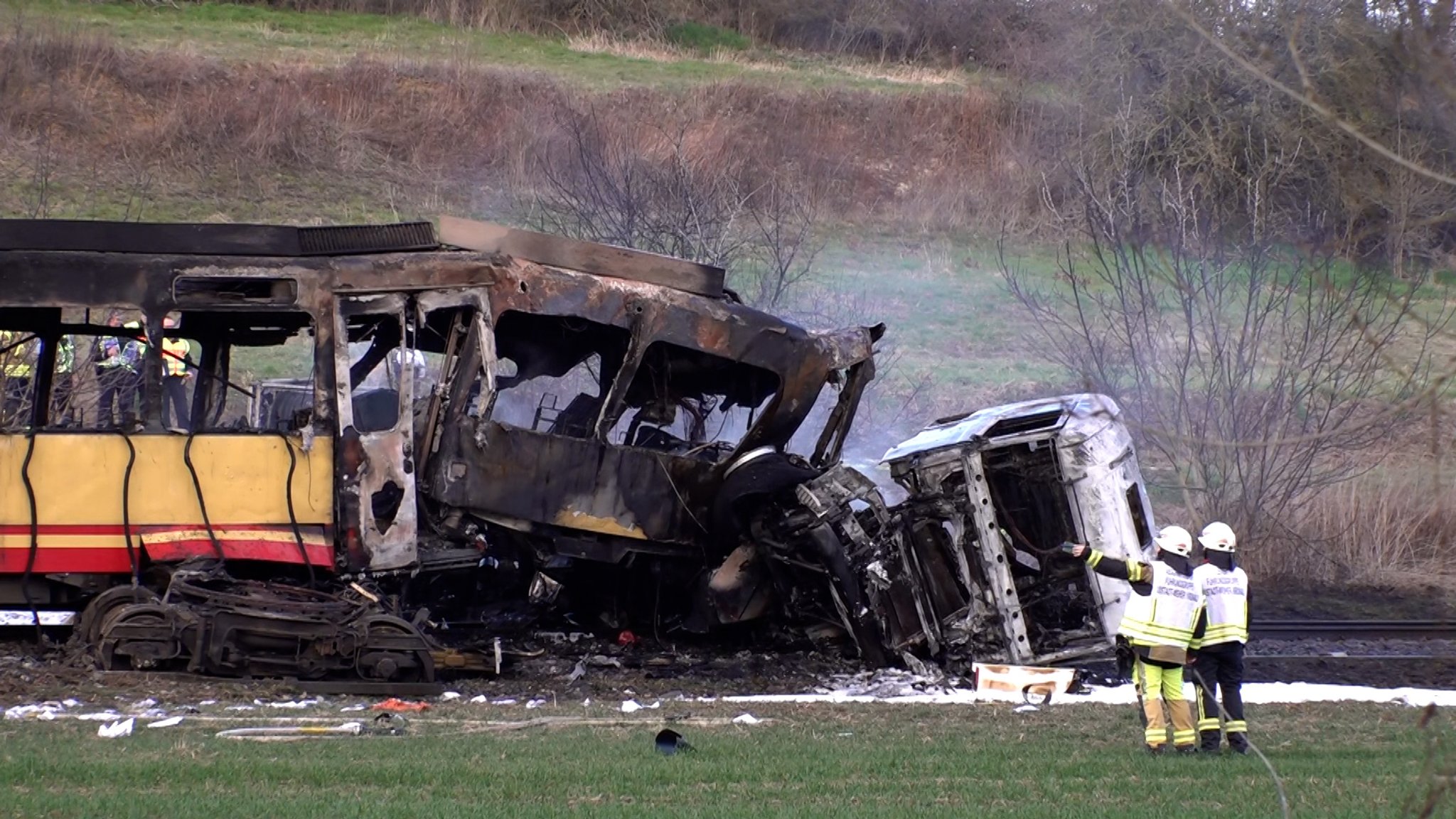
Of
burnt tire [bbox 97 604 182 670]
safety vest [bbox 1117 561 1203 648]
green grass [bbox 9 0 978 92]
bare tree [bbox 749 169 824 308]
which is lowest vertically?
burnt tire [bbox 97 604 182 670]

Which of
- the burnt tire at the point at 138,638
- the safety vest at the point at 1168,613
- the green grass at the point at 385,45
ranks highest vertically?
the green grass at the point at 385,45

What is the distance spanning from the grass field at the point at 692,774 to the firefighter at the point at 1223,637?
13.5 inches

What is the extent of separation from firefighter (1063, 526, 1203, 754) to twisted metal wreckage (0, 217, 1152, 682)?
212cm

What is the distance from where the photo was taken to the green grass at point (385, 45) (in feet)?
113

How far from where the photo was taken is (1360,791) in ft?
22.5

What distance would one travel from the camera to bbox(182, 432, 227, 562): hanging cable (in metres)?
9.19

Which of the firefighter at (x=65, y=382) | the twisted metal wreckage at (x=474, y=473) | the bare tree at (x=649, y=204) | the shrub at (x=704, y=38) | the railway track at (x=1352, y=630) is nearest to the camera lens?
the twisted metal wreckage at (x=474, y=473)

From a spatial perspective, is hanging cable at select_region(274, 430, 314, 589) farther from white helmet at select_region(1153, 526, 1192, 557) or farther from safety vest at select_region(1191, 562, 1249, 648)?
safety vest at select_region(1191, 562, 1249, 648)

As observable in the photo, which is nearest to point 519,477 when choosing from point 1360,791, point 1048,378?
point 1360,791

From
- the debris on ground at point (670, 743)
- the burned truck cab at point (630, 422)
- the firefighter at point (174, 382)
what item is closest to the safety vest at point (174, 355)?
the firefighter at point (174, 382)

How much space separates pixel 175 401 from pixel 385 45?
91.9ft

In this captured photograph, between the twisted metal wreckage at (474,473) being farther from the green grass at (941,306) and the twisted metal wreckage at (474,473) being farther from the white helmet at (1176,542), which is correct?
the green grass at (941,306)

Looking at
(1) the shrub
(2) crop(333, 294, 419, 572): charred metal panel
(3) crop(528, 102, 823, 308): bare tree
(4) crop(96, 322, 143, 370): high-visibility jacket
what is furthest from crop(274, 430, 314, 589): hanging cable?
(1) the shrub

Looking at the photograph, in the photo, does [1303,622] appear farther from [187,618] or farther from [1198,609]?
[187,618]
